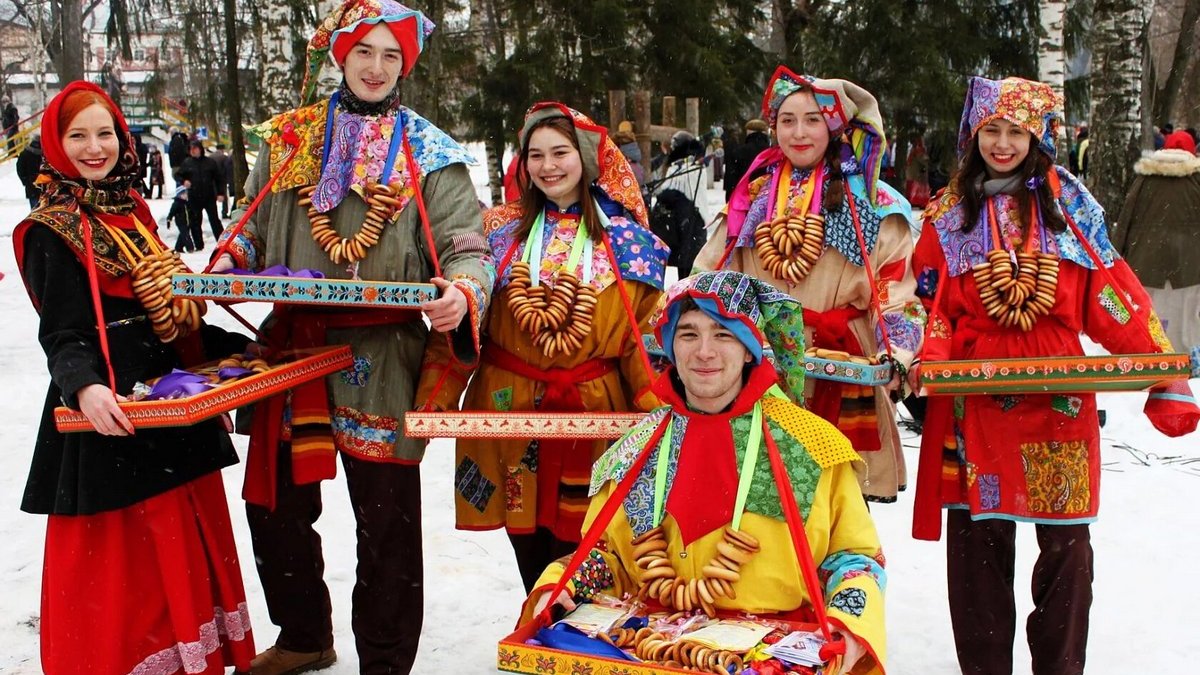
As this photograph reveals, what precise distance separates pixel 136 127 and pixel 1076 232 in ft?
111

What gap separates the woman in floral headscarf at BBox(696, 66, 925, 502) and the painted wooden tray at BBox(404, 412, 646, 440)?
79 cm

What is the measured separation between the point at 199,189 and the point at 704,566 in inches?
597

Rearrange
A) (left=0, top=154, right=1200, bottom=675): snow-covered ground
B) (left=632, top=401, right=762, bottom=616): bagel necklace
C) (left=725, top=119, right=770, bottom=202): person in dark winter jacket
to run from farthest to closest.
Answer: (left=725, top=119, right=770, bottom=202): person in dark winter jacket, (left=0, top=154, right=1200, bottom=675): snow-covered ground, (left=632, top=401, right=762, bottom=616): bagel necklace

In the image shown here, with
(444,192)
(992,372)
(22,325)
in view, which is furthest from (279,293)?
(22,325)

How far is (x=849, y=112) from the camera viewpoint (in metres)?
3.61

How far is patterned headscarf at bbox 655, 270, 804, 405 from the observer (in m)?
2.71

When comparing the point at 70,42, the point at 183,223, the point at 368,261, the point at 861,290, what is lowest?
the point at 183,223

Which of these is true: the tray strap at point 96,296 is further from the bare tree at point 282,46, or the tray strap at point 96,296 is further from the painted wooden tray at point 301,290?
the bare tree at point 282,46

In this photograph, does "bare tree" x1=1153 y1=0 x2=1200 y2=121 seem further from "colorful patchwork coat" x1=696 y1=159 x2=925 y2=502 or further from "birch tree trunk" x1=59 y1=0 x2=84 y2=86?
"birch tree trunk" x1=59 y1=0 x2=84 y2=86

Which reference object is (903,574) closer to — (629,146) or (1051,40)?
(629,146)

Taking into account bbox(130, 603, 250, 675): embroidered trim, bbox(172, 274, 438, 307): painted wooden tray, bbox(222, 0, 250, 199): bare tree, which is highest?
bbox(222, 0, 250, 199): bare tree

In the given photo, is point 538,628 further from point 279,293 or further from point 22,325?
point 22,325

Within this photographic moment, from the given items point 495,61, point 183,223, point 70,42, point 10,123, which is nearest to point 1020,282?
point 495,61

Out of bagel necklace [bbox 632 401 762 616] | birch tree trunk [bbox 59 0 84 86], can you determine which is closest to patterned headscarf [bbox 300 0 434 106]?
bagel necklace [bbox 632 401 762 616]
